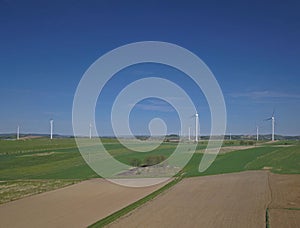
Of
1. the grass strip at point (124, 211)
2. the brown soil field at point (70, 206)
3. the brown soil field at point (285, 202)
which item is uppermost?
the brown soil field at point (285, 202)

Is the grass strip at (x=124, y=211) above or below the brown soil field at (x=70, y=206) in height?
above

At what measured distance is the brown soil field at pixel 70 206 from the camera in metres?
23.7

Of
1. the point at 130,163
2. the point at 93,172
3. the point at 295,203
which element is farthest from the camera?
the point at 130,163

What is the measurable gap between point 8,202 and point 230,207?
17339mm

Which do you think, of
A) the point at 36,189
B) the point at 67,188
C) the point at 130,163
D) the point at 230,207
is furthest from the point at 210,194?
the point at 130,163

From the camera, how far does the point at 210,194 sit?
33.7 m

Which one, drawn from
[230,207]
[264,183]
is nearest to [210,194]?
[230,207]

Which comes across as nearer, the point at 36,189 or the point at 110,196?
the point at 110,196

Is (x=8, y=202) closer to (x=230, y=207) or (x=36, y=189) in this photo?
(x=36, y=189)

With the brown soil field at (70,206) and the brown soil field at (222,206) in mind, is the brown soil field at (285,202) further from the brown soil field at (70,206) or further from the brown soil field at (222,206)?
the brown soil field at (70,206)

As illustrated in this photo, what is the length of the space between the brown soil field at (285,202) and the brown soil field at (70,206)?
Result: 10388 millimetres

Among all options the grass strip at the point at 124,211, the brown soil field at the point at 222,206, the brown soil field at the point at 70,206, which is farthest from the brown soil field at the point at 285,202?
the brown soil field at the point at 70,206

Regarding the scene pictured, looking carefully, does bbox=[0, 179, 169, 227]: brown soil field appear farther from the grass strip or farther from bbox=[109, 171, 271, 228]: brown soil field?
bbox=[109, 171, 271, 228]: brown soil field

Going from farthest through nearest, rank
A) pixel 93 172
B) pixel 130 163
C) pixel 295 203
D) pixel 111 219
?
1. pixel 130 163
2. pixel 93 172
3. pixel 295 203
4. pixel 111 219
